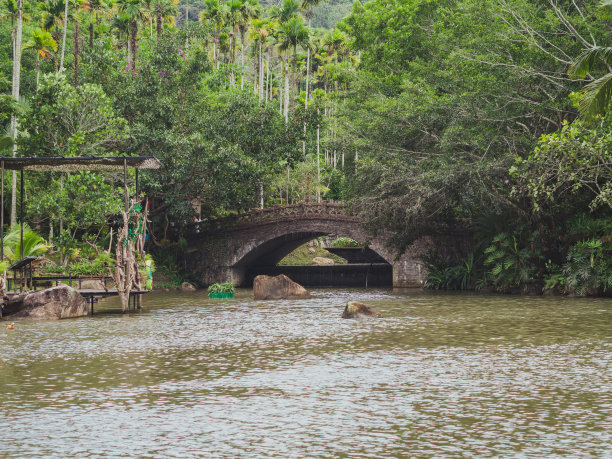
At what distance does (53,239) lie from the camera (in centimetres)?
3841

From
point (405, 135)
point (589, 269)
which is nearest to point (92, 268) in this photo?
point (405, 135)

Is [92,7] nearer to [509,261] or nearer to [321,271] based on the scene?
[321,271]

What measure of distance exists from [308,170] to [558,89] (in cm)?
3193

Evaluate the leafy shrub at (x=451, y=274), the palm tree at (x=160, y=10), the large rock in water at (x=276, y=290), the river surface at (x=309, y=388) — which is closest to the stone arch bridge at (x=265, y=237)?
the leafy shrub at (x=451, y=274)

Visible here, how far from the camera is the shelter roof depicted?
84.5 ft

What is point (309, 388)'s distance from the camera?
13562 mm

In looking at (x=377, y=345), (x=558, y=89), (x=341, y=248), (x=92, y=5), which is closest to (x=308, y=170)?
(x=341, y=248)

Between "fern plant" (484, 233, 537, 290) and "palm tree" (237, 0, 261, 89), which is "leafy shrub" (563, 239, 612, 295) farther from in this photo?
"palm tree" (237, 0, 261, 89)

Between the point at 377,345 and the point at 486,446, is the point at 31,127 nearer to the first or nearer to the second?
the point at 377,345

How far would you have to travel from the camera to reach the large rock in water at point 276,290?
35531 millimetres

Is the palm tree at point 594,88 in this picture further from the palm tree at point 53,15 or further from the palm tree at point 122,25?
the palm tree at point 122,25

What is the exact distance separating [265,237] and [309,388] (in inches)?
1393

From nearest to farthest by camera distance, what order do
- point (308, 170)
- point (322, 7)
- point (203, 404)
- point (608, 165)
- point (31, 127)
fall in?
point (203, 404) < point (608, 165) < point (31, 127) < point (308, 170) < point (322, 7)

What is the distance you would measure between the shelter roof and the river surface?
17.1 ft
